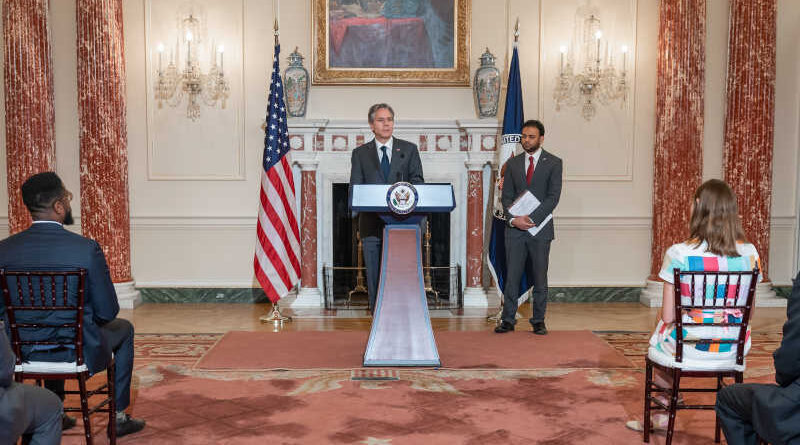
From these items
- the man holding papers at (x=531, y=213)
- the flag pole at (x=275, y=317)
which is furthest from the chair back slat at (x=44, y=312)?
the man holding papers at (x=531, y=213)

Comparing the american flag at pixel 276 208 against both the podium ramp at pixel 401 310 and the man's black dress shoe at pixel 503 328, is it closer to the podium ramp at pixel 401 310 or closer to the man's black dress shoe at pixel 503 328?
the man's black dress shoe at pixel 503 328

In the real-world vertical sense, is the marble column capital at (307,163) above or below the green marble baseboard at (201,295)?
above

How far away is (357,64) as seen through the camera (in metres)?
7.89

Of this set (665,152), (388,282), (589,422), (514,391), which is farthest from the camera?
(665,152)

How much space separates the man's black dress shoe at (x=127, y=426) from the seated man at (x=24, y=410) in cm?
104

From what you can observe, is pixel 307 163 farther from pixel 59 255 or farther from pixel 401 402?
pixel 59 255

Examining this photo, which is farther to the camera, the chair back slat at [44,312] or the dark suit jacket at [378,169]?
the dark suit jacket at [378,169]

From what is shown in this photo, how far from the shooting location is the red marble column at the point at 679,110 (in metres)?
7.52

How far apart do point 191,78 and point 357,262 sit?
2.67 m

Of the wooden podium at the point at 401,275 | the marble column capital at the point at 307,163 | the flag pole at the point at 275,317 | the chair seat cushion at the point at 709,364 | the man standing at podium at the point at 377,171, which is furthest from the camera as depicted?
the marble column capital at the point at 307,163

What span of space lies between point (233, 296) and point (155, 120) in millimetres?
2090

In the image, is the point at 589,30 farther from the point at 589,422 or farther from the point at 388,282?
the point at 589,422

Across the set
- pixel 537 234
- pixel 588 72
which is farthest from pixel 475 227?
pixel 588 72

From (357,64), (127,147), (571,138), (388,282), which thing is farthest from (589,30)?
(127,147)
